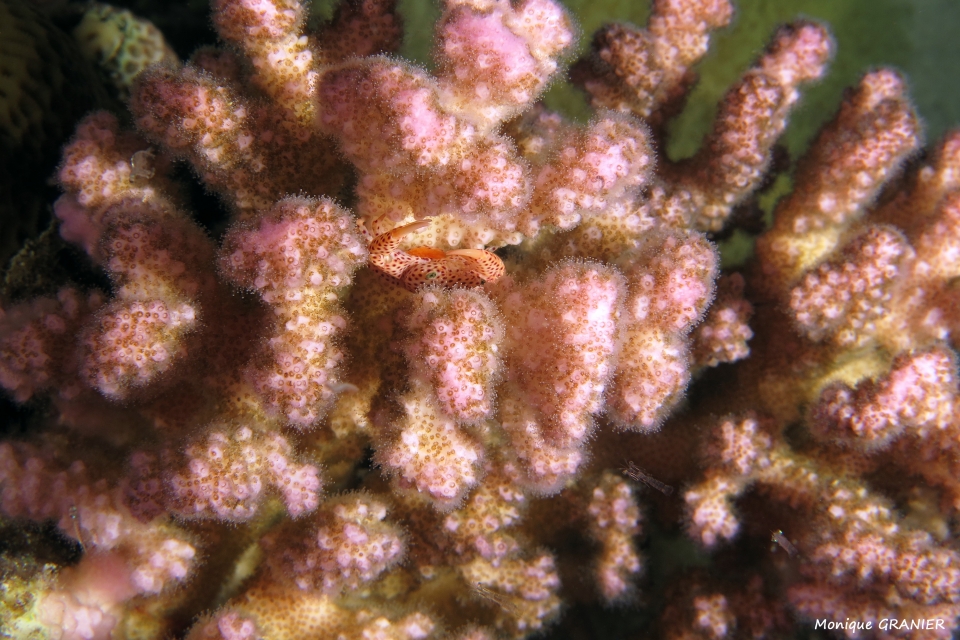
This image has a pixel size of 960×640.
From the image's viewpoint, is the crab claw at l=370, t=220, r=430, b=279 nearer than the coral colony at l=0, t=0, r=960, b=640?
No

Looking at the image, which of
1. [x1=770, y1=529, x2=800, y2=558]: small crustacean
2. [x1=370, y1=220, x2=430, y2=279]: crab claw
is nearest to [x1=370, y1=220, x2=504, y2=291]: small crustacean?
[x1=370, y1=220, x2=430, y2=279]: crab claw

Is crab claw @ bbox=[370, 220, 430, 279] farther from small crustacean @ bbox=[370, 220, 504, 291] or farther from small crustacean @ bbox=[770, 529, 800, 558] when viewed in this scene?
small crustacean @ bbox=[770, 529, 800, 558]

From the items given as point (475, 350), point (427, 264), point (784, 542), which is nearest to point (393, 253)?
point (427, 264)

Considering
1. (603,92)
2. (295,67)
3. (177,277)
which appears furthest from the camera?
(603,92)

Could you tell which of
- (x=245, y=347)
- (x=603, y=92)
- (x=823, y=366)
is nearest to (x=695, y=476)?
(x=823, y=366)

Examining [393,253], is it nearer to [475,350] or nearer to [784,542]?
[475,350]

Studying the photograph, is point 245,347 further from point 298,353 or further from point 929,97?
point 929,97
